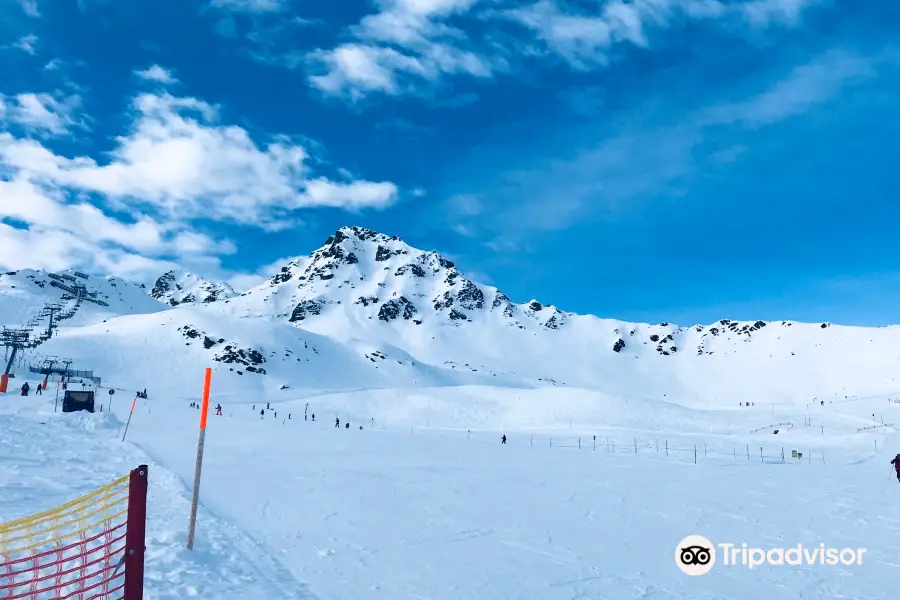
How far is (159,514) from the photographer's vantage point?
11227mm

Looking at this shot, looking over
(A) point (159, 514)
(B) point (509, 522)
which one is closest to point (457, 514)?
(B) point (509, 522)

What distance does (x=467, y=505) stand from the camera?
15797 mm

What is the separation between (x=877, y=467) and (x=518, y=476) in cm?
2319

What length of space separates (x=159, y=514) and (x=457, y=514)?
282 inches

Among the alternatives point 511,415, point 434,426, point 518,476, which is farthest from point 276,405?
point 518,476

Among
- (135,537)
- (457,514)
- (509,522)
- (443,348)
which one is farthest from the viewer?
(443,348)

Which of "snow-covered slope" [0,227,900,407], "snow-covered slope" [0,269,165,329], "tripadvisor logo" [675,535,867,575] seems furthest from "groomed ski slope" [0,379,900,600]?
"snow-covered slope" [0,269,165,329]

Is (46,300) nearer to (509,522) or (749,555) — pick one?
(509,522)

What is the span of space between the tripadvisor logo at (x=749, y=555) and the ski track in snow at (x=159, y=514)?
7.87 m

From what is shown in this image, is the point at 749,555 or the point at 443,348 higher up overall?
the point at 443,348

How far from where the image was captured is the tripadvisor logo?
1120 centimetres

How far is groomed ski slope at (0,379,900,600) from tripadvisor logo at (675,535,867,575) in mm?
309

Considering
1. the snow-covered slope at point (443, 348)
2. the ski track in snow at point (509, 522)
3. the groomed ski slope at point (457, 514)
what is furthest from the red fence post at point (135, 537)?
the snow-covered slope at point (443, 348)

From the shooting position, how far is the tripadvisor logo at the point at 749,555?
11.2m
